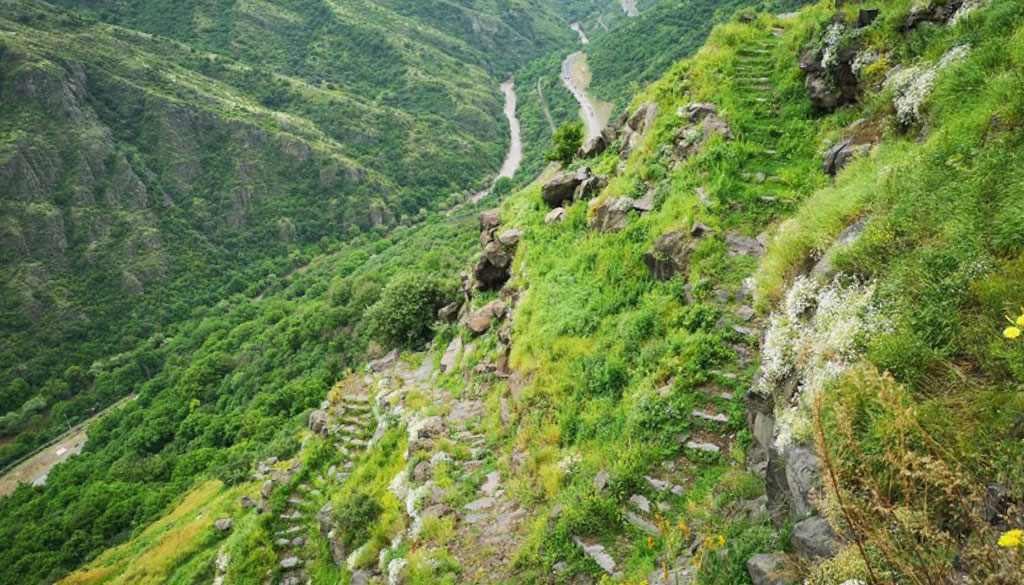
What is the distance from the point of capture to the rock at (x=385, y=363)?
934 inches

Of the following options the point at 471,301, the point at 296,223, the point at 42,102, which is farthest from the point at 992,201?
the point at 42,102

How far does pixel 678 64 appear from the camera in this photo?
19891mm

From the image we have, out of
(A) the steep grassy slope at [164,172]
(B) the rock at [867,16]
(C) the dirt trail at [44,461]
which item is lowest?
(C) the dirt trail at [44,461]

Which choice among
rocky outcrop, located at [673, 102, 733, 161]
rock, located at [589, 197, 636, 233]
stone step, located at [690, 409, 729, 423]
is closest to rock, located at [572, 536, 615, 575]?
stone step, located at [690, 409, 729, 423]

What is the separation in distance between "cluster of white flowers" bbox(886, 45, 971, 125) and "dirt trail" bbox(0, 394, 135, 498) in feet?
288

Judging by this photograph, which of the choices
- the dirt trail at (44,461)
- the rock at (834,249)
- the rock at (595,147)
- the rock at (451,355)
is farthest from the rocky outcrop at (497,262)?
the dirt trail at (44,461)

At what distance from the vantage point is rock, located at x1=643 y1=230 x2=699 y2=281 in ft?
38.4

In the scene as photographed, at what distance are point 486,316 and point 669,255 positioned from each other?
816 centimetres

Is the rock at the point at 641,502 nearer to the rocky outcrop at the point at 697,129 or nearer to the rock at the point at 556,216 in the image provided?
the rocky outcrop at the point at 697,129

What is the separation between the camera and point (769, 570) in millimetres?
5301

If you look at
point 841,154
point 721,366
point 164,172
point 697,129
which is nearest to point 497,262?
point 697,129

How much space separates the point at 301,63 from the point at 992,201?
621 ft

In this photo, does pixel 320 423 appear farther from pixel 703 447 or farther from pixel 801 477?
pixel 801 477

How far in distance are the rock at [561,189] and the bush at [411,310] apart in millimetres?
7583
